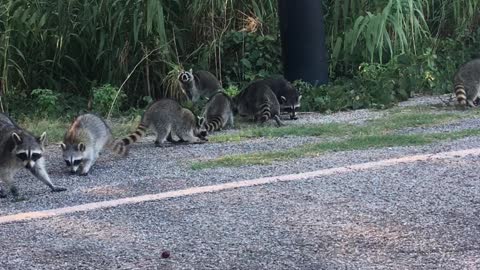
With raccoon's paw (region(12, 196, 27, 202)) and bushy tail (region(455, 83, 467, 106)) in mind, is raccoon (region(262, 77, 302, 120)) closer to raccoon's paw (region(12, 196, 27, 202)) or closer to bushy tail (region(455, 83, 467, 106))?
bushy tail (region(455, 83, 467, 106))

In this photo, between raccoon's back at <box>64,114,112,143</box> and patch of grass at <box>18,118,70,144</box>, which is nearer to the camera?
raccoon's back at <box>64,114,112,143</box>

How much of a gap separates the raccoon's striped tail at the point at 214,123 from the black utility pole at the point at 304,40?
2.46 m

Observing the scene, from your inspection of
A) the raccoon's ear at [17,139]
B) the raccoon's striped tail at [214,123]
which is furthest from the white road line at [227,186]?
the raccoon's striped tail at [214,123]

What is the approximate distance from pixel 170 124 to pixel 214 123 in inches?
34.6

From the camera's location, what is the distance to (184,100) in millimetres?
11523

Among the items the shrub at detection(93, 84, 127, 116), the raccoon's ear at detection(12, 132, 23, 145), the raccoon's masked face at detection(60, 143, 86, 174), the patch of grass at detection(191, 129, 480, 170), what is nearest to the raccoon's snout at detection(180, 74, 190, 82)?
the shrub at detection(93, 84, 127, 116)

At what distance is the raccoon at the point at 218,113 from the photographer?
9.95m

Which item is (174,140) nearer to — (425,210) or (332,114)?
(332,114)

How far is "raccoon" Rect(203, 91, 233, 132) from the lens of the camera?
9945 millimetres

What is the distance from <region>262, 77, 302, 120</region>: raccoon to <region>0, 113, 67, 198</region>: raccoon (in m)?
3.98

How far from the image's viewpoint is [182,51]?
12.6 metres

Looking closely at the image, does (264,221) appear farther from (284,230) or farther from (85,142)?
(85,142)

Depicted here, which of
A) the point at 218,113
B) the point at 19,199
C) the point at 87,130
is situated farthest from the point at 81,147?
the point at 218,113

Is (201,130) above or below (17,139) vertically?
below
